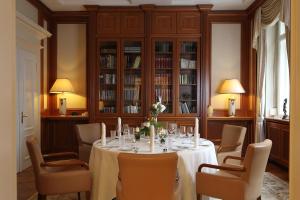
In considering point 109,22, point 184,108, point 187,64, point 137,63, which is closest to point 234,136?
point 184,108

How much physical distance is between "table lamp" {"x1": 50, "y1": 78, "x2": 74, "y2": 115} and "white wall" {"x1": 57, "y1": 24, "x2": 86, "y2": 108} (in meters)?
0.26

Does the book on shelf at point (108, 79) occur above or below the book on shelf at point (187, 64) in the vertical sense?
below

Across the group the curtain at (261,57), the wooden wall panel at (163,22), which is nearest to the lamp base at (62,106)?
the wooden wall panel at (163,22)

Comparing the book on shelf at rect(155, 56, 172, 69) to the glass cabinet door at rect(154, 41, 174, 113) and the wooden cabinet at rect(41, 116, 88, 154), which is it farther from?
the wooden cabinet at rect(41, 116, 88, 154)

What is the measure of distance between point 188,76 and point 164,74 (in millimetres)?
482

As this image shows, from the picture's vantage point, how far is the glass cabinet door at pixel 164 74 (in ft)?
19.7

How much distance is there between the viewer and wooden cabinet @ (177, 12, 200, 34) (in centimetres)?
591

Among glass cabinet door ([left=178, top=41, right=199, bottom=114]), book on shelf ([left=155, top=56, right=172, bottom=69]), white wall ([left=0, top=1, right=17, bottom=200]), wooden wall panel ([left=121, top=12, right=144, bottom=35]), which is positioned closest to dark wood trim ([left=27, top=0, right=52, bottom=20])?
wooden wall panel ([left=121, top=12, right=144, bottom=35])

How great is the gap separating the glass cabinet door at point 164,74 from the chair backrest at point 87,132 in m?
1.66

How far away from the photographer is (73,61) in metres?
6.52

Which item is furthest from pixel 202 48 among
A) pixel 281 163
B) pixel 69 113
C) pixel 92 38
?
pixel 69 113

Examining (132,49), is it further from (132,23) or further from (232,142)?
(232,142)

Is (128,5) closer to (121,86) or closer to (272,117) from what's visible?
(121,86)

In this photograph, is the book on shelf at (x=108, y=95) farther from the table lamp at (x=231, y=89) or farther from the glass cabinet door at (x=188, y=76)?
the table lamp at (x=231, y=89)
